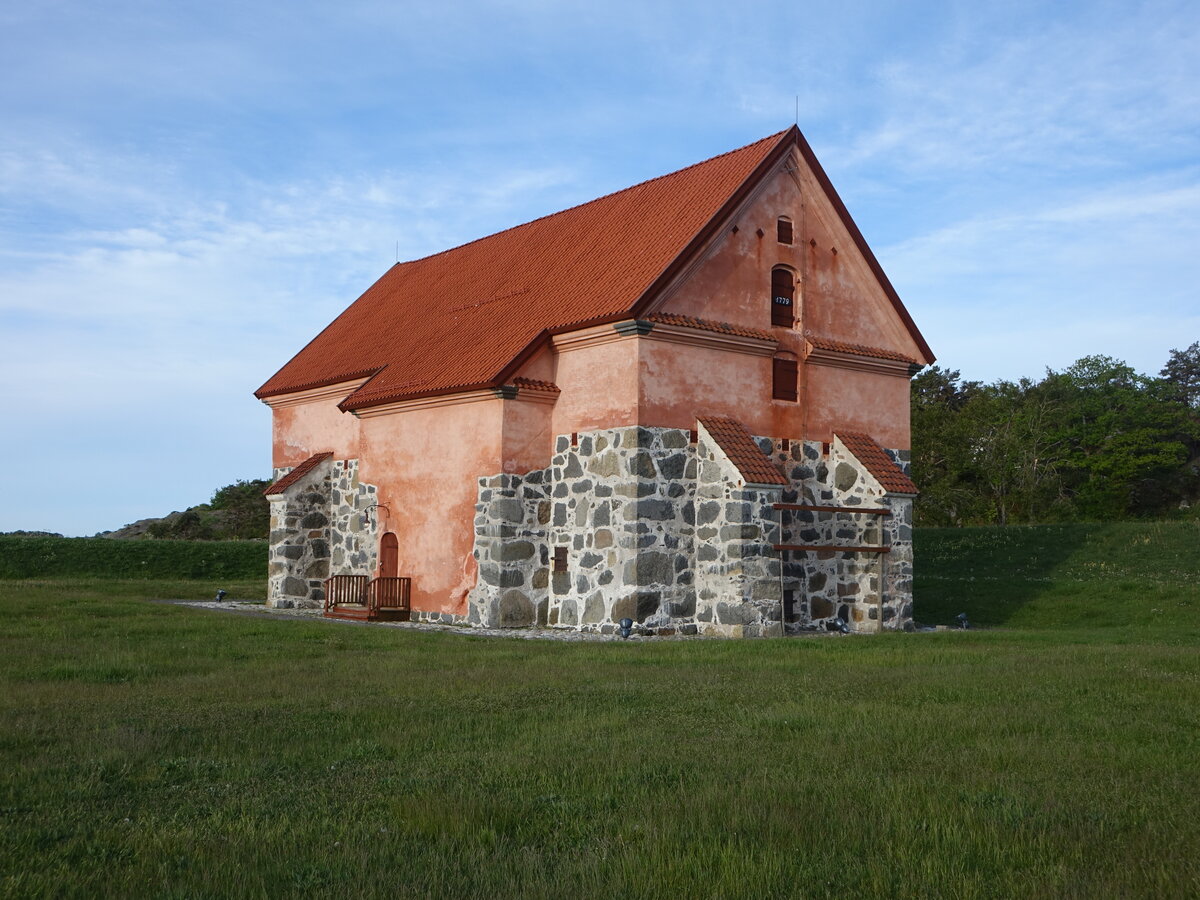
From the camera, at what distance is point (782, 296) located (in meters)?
22.6

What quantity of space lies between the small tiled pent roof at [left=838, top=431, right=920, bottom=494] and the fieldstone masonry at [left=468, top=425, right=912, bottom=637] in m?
0.23

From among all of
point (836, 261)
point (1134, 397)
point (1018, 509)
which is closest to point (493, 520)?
point (836, 261)

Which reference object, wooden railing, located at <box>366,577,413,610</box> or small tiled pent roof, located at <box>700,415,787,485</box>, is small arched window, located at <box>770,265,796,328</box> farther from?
wooden railing, located at <box>366,577,413,610</box>

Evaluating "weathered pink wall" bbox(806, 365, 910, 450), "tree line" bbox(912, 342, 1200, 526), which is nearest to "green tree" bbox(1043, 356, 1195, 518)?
"tree line" bbox(912, 342, 1200, 526)

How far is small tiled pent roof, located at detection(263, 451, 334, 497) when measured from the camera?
2698cm

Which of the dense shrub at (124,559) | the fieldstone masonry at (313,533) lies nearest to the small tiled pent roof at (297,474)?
the fieldstone masonry at (313,533)

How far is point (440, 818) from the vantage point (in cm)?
Result: 641

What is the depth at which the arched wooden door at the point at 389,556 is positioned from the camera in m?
24.0

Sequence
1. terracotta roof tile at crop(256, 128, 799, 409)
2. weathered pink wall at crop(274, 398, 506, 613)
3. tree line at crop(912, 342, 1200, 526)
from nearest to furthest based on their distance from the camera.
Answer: terracotta roof tile at crop(256, 128, 799, 409), weathered pink wall at crop(274, 398, 506, 613), tree line at crop(912, 342, 1200, 526)

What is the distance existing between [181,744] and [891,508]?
15.9 m

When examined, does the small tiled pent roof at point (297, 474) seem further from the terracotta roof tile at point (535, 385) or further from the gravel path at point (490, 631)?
the terracotta roof tile at point (535, 385)

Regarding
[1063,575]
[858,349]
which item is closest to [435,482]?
[858,349]

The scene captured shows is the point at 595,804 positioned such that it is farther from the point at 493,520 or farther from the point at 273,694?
the point at 493,520

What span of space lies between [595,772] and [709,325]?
14.0 meters
